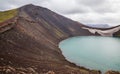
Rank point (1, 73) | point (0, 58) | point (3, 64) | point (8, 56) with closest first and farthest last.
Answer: point (1, 73)
point (3, 64)
point (0, 58)
point (8, 56)

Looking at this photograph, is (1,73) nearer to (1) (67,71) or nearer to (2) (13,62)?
(2) (13,62)

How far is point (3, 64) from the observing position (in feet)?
143

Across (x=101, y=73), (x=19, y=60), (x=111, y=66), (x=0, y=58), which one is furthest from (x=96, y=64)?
(x=0, y=58)

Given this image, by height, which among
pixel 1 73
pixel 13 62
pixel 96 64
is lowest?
pixel 1 73

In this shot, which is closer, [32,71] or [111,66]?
[32,71]

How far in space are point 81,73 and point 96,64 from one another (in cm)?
1691

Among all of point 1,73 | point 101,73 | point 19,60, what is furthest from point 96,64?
point 1,73

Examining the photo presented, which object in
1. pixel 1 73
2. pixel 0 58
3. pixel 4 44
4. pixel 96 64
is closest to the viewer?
pixel 1 73

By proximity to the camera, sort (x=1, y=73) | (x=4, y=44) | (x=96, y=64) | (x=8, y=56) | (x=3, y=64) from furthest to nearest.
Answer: (x=96, y=64)
(x=4, y=44)
(x=8, y=56)
(x=3, y=64)
(x=1, y=73)

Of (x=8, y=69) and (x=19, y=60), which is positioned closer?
(x=8, y=69)

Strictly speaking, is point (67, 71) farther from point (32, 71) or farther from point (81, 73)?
point (32, 71)

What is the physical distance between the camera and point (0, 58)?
1831 inches

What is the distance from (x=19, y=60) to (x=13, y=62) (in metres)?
3.24

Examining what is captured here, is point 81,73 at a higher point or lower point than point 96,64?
lower
